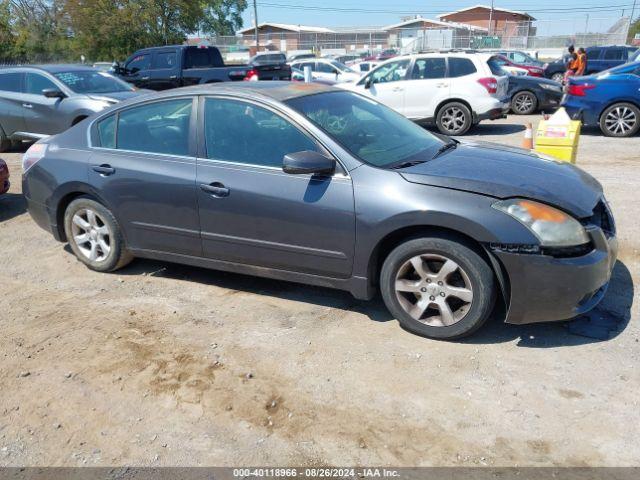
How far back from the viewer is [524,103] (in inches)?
601

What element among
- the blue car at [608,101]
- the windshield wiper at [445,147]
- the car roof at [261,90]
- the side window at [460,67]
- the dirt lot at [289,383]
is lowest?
the dirt lot at [289,383]

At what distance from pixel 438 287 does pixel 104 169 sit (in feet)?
9.50

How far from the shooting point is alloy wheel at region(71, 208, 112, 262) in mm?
5148

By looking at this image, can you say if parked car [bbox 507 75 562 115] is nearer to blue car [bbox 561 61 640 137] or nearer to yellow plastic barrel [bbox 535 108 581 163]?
blue car [bbox 561 61 640 137]

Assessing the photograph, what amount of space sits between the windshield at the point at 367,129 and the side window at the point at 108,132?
1.66 metres

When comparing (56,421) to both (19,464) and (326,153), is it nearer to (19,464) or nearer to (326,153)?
(19,464)

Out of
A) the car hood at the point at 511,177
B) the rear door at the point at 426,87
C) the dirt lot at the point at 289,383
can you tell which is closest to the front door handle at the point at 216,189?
the dirt lot at the point at 289,383

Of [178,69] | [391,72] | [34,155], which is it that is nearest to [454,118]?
[391,72]

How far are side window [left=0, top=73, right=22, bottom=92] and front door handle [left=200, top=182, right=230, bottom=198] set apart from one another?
876 cm

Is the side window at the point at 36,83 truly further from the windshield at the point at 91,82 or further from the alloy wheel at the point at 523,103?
the alloy wheel at the point at 523,103

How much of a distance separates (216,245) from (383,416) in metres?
1.95

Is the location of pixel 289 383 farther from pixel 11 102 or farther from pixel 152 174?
pixel 11 102

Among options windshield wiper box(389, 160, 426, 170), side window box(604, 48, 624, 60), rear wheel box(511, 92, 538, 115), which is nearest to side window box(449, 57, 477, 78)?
rear wheel box(511, 92, 538, 115)

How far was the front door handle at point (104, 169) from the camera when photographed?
4.87m
